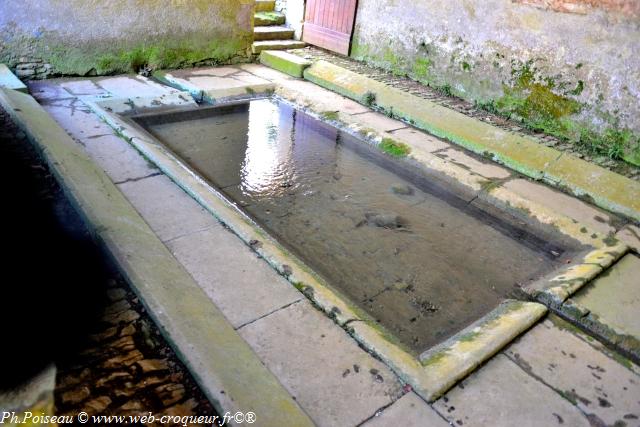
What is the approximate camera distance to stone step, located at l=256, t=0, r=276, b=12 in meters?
8.06

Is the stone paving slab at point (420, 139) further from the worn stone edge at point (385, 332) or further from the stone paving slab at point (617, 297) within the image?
the worn stone edge at point (385, 332)

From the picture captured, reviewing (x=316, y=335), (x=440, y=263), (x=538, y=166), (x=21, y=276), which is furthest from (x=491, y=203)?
(x=21, y=276)

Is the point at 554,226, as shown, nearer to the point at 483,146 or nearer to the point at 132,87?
the point at 483,146

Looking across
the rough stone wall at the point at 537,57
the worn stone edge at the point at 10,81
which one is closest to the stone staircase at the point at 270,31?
the rough stone wall at the point at 537,57

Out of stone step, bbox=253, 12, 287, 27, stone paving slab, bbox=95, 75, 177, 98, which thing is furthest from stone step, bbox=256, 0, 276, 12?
stone paving slab, bbox=95, 75, 177, 98

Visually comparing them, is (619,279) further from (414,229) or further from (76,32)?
(76,32)

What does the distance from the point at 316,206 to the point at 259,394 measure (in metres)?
1.92

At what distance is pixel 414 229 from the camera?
337cm

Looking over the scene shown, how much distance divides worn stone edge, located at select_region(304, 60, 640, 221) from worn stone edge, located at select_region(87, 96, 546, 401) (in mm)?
1814

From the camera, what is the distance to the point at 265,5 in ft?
26.6

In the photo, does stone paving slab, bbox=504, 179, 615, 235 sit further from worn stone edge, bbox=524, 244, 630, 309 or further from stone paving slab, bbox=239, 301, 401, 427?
stone paving slab, bbox=239, 301, 401, 427

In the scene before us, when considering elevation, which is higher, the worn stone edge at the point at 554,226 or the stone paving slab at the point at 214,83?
the stone paving slab at the point at 214,83

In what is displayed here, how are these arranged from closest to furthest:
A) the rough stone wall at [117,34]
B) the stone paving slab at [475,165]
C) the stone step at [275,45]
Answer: the stone paving slab at [475,165] → the rough stone wall at [117,34] → the stone step at [275,45]

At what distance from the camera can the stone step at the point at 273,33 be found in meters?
7.28
